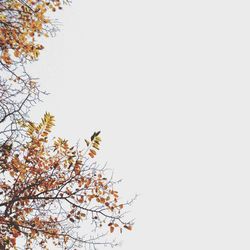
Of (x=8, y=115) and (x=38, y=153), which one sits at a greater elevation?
(x=8, y=115)

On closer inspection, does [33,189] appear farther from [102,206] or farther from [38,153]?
[102,206]

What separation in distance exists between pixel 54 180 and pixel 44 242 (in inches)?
53.8

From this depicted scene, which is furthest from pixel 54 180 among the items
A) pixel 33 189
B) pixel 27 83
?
pixel 27 83

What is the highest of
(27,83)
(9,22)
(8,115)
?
(9,22)

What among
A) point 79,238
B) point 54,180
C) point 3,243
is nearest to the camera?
point 3,243

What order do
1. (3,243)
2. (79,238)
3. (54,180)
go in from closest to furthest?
(3,243)
(54,180)
(79,238)

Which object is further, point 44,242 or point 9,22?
point 44,242

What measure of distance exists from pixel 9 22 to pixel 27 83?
1101mm

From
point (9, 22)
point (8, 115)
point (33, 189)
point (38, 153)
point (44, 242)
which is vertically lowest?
point (44, 242)

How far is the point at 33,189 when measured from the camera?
565 centimetres

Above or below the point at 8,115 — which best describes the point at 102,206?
below

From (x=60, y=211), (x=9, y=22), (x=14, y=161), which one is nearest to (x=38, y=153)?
(x=14, y=161)

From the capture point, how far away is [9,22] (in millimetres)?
5902

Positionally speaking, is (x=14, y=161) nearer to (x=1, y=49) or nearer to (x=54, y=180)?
(x=54, y=180)
